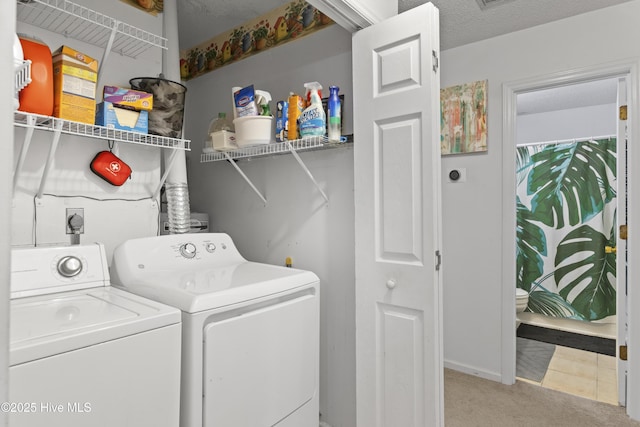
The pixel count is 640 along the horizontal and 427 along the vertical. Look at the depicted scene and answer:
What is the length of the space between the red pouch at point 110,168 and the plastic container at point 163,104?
229 millimetres

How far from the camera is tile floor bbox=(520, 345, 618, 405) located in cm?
244

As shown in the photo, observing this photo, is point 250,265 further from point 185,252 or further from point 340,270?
point 340,270

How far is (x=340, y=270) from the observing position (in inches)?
78.1

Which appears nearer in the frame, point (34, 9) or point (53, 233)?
point (34, 9)

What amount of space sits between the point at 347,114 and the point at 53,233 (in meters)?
1.50

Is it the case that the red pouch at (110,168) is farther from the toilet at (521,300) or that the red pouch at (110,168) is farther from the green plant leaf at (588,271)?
the green plant leaf at (588,271)

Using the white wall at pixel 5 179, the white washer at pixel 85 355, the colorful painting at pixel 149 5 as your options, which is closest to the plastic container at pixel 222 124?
the colorful painting at pixel 149 5

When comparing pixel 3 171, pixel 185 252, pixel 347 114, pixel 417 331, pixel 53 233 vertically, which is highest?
pixel 347 114

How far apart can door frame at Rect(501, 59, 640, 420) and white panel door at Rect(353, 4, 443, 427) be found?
132 cm

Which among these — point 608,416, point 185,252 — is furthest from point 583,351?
point 185,252

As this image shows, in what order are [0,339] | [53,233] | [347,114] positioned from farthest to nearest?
[347,114], [53,233], [0,339]

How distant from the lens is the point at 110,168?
5.64 ft

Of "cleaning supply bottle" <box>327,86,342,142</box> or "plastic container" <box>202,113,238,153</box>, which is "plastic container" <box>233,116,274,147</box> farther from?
"cleaning supply bottle" <box>327,86,342,142</box>

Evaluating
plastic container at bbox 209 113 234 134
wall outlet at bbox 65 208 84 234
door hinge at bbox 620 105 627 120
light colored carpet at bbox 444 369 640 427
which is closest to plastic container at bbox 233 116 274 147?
plastic container at bbox 209 113 234 134
